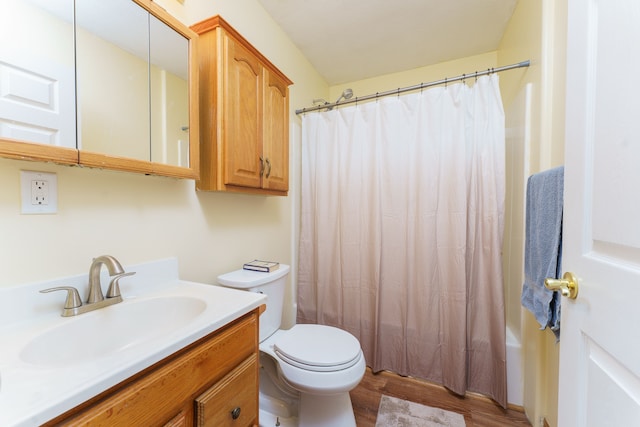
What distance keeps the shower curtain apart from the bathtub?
0.06m

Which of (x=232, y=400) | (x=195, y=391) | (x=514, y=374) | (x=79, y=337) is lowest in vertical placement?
(x=514, y=374)

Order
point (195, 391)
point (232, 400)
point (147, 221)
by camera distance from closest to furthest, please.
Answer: point (195, 391) → point (232, 400) → point (147, 221)

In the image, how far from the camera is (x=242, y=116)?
1235 millimetres

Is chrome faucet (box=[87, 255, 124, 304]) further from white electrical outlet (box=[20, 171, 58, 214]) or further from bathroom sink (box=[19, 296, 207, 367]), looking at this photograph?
white electrical outlet (box=[20, 171, 58, 214])

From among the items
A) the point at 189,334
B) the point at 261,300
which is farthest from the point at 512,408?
the point at 189,334

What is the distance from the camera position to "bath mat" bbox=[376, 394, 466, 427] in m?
1.36

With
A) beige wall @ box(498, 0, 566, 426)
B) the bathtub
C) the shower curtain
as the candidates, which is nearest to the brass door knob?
beige wall @ box(498, 0, 566, 426)

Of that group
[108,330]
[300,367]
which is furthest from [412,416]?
[108,330]

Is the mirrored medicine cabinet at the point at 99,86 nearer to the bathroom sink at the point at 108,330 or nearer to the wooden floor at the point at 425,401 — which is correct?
the bathroom sink at the point at 108,330

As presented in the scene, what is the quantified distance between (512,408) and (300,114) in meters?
2.40

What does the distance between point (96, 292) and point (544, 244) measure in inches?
66.1

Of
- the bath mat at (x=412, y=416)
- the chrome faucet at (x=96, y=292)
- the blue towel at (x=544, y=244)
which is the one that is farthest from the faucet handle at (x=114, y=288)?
the blue towel at (x=544, y=244)

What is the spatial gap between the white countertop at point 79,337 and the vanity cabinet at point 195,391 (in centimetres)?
3

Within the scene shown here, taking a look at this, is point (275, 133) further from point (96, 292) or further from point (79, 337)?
point (79, 337)
